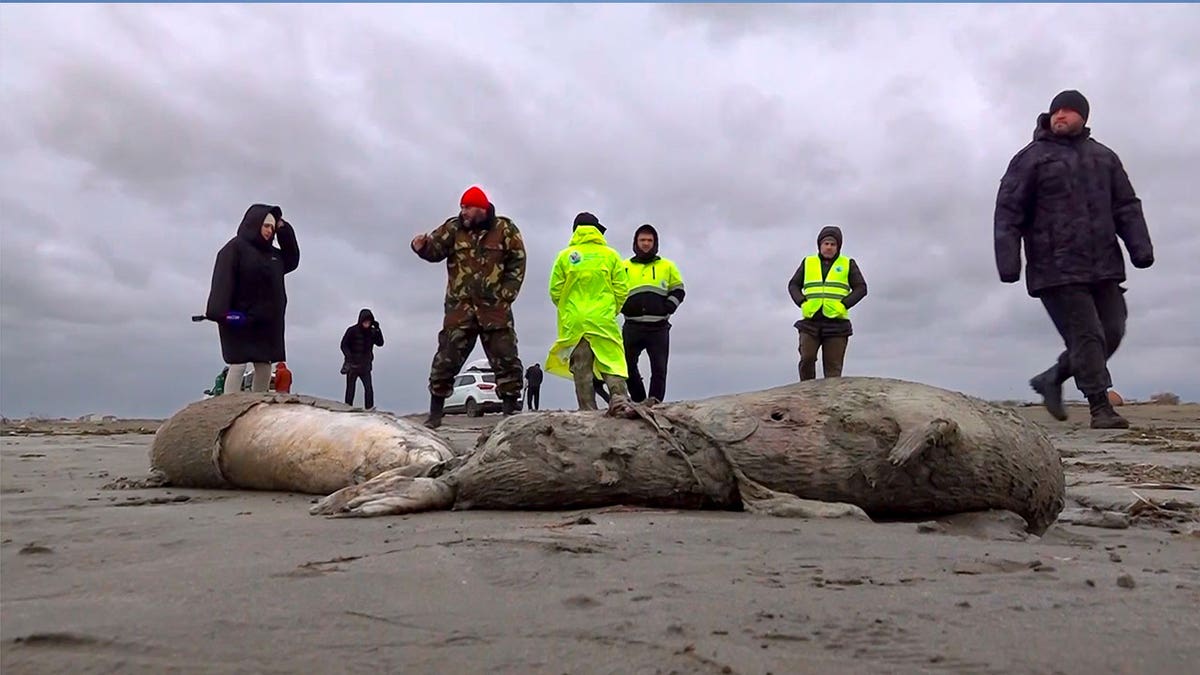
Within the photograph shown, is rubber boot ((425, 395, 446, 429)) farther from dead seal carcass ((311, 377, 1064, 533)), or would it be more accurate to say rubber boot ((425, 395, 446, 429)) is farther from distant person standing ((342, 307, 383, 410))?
distant person standing ((342, 307, 383, 410))

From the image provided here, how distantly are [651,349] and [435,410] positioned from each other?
2.18 metres

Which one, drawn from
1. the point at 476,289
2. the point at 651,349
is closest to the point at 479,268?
the point at 476,289

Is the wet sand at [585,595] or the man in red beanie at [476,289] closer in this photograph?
the wet sand at [585,595]

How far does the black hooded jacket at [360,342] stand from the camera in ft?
58.2

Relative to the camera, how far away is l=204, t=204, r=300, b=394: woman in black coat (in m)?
7.38

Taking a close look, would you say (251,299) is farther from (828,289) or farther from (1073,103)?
(1073,103)

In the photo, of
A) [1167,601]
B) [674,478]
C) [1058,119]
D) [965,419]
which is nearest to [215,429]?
[674,478]

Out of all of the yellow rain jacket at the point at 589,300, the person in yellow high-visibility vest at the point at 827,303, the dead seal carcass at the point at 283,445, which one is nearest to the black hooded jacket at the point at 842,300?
the person in yellow high-visibility vest at the point at 827,303

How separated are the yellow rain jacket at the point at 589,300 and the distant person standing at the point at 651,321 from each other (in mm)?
988

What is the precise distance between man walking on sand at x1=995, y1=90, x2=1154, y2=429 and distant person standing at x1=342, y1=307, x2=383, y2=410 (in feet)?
39.4

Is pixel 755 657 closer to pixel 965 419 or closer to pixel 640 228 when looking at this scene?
pixel 965 419

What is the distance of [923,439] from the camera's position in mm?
3459

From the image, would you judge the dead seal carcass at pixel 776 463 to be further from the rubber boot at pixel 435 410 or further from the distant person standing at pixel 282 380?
the distant person standing at pixel 282 380

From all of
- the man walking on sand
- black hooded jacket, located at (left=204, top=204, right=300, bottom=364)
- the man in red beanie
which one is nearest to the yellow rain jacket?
the man in red beanie
